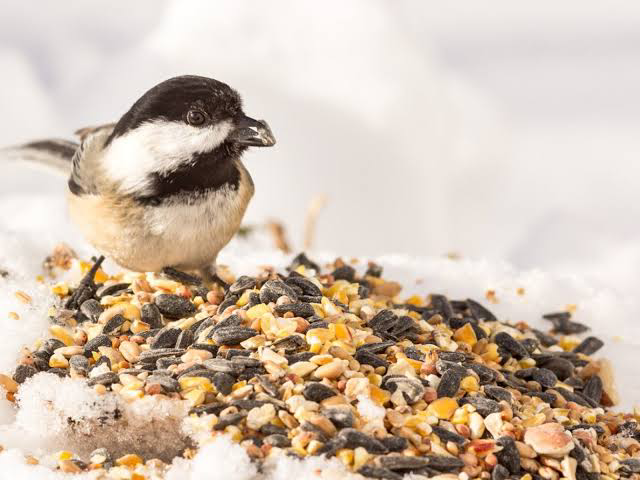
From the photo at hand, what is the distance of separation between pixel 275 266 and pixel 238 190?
2.02 feet

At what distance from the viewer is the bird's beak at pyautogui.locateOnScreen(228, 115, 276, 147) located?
1.81 metres

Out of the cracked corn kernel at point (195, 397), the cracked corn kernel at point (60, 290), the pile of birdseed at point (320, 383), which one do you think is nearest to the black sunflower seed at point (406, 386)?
the pile of birdseed at point (320, 383)

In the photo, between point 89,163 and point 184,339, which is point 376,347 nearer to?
point 184,339

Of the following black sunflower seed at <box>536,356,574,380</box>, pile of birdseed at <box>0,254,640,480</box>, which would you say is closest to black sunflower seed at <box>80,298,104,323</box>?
pile of birdseed at <box>0,254,640,480</box>

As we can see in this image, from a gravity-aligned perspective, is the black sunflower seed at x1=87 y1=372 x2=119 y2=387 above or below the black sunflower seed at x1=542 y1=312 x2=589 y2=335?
below

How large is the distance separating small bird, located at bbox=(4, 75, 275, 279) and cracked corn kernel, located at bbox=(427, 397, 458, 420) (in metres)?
0.60

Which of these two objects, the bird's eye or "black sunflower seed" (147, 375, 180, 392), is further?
the bird's eye

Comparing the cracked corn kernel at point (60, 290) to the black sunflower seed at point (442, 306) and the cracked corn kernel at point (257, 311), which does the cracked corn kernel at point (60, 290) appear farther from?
the black sunflower seed at point (442, 306)

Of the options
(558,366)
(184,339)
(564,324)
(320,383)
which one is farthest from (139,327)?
(564,324)

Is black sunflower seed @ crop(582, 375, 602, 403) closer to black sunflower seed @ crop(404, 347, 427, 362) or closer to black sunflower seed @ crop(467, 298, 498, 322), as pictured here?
black sunflower seed @ crop(467, 298, 498, 322)

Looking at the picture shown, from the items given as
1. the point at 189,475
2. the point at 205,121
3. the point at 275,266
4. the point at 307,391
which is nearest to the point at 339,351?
the point at 307,391

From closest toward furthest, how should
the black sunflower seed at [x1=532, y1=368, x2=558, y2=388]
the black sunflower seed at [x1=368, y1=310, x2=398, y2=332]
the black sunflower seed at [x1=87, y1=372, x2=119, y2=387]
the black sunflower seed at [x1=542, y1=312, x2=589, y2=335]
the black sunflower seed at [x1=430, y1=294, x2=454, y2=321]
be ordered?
the black sunflower seed at [x1=87, y1=372, x2=119, y2=387] < the black sunflower seed at [x1=368, y1=310, x2=398, y2=332] < the black sunflower seed at [x1=532, y1=368, x2=558, y2=388] < the black sunflower seed at [x1=430, y1=294, x2=454, y2=321] < the black sunflower seed at [x1=542, y1=312, x2=589, y2=335]

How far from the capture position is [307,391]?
157 cm

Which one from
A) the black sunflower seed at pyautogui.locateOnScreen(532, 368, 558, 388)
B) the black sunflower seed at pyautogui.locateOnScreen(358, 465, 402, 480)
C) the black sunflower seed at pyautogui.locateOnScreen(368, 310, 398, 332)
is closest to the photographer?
the black sunflower seed at pyautogui.locateOnScreen(358, 465, 402, 480)
